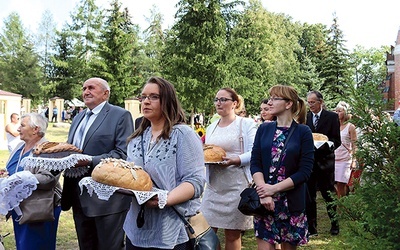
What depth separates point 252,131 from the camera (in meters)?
4.54

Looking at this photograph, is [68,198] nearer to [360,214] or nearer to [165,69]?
[360,214]

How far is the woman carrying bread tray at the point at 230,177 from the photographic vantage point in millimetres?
4469

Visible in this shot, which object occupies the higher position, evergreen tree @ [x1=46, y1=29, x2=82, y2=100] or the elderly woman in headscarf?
evergreen tree @ [x1=46, y1=29, x2=82, y2=100]

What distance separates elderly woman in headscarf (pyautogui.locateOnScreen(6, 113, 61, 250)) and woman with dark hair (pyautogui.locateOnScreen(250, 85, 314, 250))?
1972mm

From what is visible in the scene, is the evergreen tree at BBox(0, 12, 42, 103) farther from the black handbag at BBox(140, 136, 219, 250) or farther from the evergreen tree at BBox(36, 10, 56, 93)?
the black handbag at BBox(140, 136, 219, 250)

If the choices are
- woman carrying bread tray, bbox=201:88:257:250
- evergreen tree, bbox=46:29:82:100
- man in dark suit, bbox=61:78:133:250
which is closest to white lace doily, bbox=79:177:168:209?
man in dark suit, bbox=61:78:133:250

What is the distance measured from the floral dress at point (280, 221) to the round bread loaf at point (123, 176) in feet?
4.61

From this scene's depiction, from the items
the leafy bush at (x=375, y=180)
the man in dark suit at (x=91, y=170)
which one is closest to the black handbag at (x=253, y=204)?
the leafy bush at (x=375, y=180)

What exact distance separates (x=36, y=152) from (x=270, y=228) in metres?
2.04

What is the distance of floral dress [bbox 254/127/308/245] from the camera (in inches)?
135

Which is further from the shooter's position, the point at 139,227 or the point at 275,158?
the point at 275,158

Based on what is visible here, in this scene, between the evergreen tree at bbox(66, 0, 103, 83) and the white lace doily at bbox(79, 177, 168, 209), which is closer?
the white lace doily at bbox(79, 177, 168, 209)

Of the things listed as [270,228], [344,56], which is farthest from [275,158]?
[344,56]

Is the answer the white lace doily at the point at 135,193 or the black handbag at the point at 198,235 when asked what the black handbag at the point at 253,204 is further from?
the white lace doily at the point at 135,193
